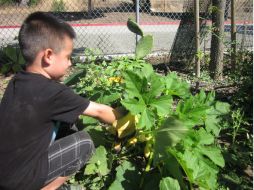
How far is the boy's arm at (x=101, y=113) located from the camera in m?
2.36

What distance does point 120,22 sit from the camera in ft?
44.9

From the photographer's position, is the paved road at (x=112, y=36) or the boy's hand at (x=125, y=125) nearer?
the boy's hand at (x=125, y=125)

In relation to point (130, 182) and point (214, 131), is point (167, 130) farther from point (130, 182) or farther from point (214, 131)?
point (214, 131)

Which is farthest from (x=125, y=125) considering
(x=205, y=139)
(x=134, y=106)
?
(x=205, y=139)

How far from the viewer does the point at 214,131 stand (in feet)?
9.37

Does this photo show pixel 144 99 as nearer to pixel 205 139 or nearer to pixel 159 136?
pixel 159 136

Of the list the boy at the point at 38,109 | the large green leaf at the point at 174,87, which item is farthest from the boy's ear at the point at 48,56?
the large green leaf at the point at 174,87

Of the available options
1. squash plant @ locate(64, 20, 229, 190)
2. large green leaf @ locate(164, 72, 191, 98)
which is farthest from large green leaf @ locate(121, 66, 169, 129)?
large green leaf @ locate(164, 72, 191, 98)

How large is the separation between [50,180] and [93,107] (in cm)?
53

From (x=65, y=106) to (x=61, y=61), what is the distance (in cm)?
29

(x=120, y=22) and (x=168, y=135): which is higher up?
(x=120, y=22)

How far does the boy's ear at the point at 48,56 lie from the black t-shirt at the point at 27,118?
0.42ft

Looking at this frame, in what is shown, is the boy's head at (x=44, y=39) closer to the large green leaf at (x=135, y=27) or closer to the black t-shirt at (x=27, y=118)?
the black t-shirt at (x=27, y=118)

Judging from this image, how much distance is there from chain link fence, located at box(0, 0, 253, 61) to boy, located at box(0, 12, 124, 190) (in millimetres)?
2830
